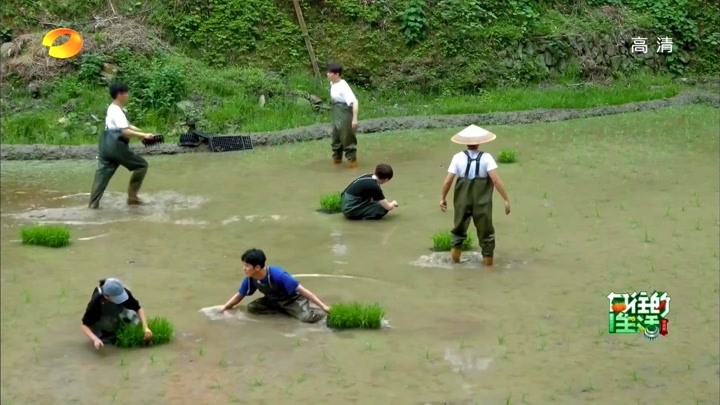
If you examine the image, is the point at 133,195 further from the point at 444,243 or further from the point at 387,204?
the point at 444,243

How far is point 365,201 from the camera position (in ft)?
42.9

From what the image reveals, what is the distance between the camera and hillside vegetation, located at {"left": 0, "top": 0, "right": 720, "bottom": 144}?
19.2m

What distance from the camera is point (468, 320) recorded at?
962 centimetres

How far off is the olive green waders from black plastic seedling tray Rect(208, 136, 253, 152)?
6.66ft

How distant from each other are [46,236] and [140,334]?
3347 mm

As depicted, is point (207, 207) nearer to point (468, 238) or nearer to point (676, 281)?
point (468, 238)

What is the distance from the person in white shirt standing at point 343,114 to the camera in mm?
15883

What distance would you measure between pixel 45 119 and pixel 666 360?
42.0 ft

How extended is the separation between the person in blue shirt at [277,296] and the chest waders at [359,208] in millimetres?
3553

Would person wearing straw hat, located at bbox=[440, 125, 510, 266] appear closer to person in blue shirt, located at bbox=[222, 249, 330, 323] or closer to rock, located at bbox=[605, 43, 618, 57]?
person in blue shirt, located at bbox=[222, 249, 330, 323]

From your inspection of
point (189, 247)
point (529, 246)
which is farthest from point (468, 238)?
point (189, 247)

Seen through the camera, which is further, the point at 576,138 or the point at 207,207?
the point at 576,138

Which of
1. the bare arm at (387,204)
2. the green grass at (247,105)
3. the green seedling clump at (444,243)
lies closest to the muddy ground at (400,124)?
the green grass at (247,105)

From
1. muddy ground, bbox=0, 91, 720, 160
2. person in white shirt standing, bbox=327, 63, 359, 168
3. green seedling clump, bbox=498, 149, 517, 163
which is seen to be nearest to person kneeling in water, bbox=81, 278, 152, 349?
person in white shirt standing, bbox=327, 63, 359, 168
